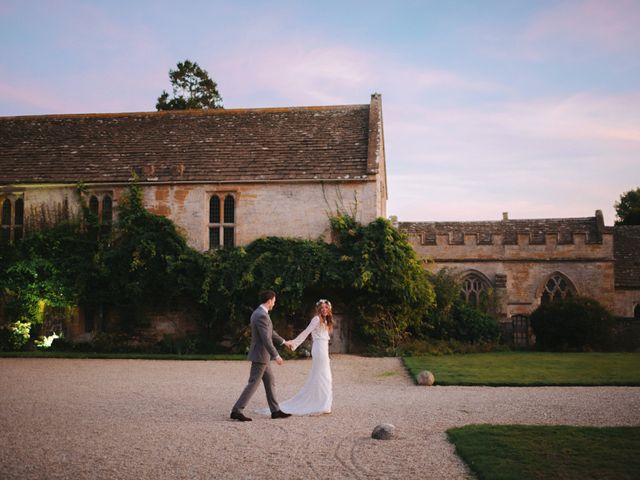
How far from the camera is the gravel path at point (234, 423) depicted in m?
6.50

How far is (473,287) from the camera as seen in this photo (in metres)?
30.5

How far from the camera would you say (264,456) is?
6.96 meters

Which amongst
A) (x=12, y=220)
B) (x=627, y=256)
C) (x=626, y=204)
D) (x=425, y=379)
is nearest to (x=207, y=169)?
(x=12, y=220)

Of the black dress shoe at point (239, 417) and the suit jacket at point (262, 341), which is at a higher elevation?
the suit jacket at point (262, 341)

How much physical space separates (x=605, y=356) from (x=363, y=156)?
9933mm

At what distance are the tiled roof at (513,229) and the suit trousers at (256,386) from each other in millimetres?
19730

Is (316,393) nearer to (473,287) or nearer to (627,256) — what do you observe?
(473,287)

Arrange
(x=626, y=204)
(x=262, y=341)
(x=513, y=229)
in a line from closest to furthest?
(x=262, y=341) < (x=513, y=229) < (x=626, y=204)

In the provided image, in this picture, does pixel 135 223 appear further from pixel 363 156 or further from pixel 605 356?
pixel 605 356

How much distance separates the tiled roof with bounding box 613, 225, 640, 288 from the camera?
31672 millimetres

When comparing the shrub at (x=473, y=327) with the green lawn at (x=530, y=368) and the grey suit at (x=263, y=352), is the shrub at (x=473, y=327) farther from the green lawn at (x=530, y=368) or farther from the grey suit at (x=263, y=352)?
the grey suit at (x=263, y=352)

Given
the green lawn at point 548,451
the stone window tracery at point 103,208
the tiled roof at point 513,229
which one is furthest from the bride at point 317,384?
the tiled roof at point 513,229

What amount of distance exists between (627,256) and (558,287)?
6.00 m

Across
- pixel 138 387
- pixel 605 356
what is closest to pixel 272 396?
pixel 138 387
